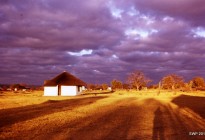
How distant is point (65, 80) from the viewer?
59.6 m

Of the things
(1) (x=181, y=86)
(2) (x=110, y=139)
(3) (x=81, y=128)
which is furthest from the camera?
(1) (x=181, y=86)

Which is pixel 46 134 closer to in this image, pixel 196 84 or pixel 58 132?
pixel 58 132

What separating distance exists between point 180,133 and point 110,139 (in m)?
3.32

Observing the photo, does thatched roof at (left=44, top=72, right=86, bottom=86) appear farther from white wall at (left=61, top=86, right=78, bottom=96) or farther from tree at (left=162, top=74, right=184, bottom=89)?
tree at (left=162, top=74, right=184, bottom=89)

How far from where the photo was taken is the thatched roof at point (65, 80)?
58094mm

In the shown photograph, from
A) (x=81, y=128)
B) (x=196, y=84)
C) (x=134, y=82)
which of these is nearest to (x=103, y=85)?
(x=134, y=82)

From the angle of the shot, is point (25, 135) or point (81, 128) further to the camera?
point (81, 128)

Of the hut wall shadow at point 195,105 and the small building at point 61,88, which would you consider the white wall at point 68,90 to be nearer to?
the small building at point 61,88

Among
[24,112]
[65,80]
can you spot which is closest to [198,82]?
[65,80]

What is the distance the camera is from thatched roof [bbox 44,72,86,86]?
191 feet

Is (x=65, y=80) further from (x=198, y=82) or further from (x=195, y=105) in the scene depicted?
(x=198, y=82)

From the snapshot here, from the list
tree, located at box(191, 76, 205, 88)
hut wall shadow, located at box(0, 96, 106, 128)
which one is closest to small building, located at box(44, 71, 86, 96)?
hut wall shadow, located at box(0, 96, 106, 128)

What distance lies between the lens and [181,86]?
303ft

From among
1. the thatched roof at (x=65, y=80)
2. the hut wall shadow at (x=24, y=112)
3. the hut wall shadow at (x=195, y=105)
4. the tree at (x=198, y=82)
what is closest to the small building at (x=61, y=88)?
the thatched roof at (x=65, y=80)
